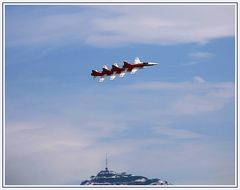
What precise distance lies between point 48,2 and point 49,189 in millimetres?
17096

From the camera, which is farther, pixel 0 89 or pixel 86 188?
pixel 0 89

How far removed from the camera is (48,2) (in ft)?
187

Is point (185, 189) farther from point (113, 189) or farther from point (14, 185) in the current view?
point (14, 185)

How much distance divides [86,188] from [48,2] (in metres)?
17.3

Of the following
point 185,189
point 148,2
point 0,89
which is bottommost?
point 185,189

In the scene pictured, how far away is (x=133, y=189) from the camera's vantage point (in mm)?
56156

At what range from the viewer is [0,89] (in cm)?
5897

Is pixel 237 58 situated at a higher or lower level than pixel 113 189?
higher

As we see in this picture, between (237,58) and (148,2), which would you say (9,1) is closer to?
(148,2)

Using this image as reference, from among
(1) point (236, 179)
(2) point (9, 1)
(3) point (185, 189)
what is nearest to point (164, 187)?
(3) point (185, 189)

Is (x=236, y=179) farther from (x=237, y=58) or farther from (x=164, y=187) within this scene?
(x=237, y=58)

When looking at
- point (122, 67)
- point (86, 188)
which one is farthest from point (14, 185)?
point (122, 67)

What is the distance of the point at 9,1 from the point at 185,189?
924 inches

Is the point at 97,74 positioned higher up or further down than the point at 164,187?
higher up
